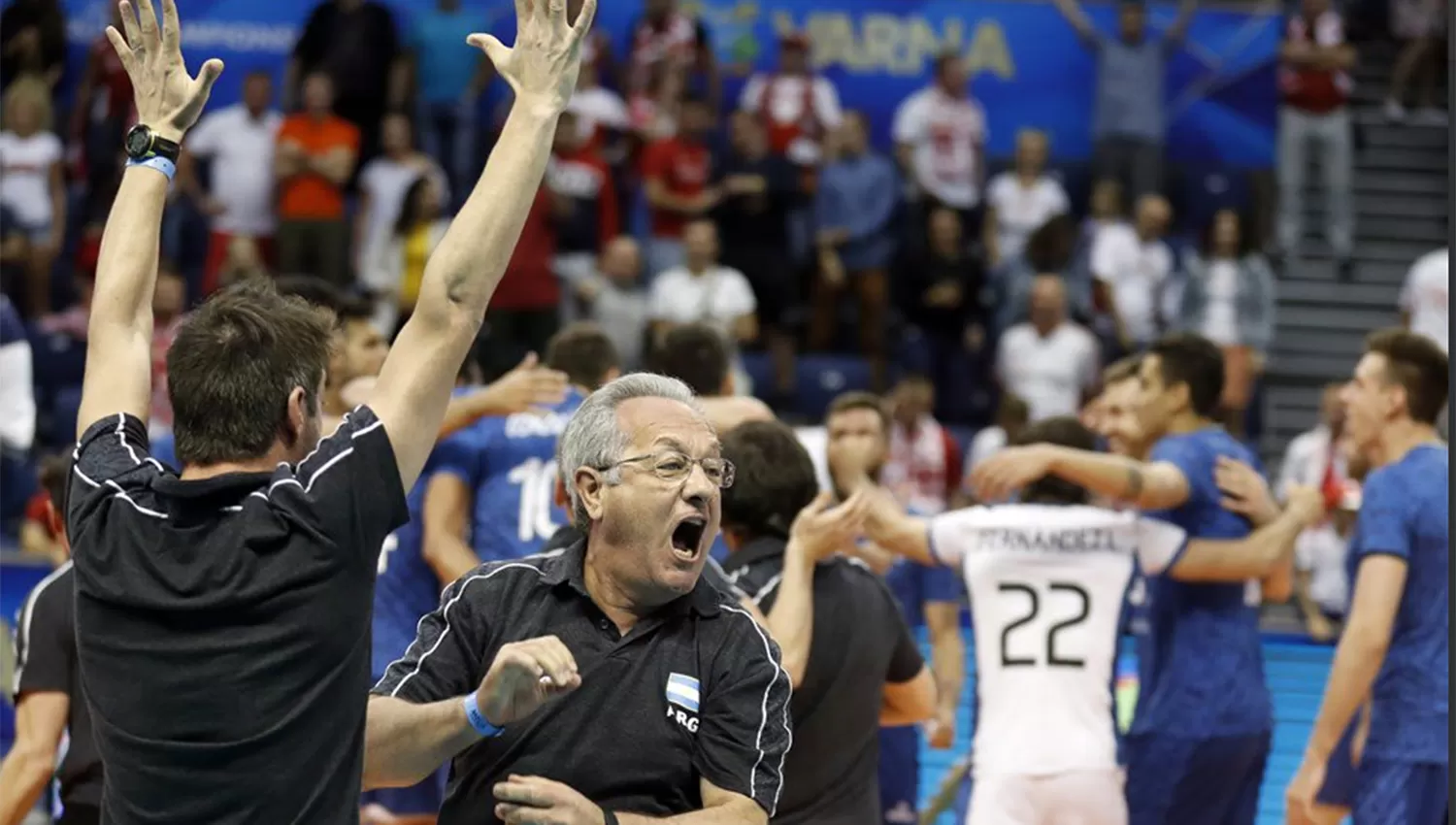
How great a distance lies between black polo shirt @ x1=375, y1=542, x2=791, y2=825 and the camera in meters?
3.83

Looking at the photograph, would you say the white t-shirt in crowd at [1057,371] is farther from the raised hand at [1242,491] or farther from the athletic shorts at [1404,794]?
the athletic shorts at [1404,794]

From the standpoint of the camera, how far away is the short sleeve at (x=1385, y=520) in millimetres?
6516

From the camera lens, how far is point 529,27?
355 cm

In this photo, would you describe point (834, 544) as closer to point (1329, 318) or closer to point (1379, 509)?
point (1379, 509)

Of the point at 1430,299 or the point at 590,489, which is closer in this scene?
the point at 590,489

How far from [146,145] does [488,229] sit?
77 cm

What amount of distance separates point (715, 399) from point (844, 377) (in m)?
10.0

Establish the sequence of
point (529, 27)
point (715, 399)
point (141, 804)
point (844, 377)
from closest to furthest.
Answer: point (141, 804) → point (529, 27) → point (715, 399) → point (844, 377)

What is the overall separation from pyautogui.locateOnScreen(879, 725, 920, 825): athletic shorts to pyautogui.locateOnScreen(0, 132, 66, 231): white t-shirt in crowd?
11171mm

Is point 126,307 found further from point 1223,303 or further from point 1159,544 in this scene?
point 1223,303

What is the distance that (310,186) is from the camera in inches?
647

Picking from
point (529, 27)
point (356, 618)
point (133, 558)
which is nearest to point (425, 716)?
point (356, 618)

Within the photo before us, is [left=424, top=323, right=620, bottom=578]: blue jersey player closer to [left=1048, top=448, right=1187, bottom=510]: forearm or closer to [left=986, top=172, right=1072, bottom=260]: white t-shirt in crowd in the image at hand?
[left=1048, top=448, right=1187, bottom=510]: forearm

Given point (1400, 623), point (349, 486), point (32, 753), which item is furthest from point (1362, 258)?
point (349, 486)
